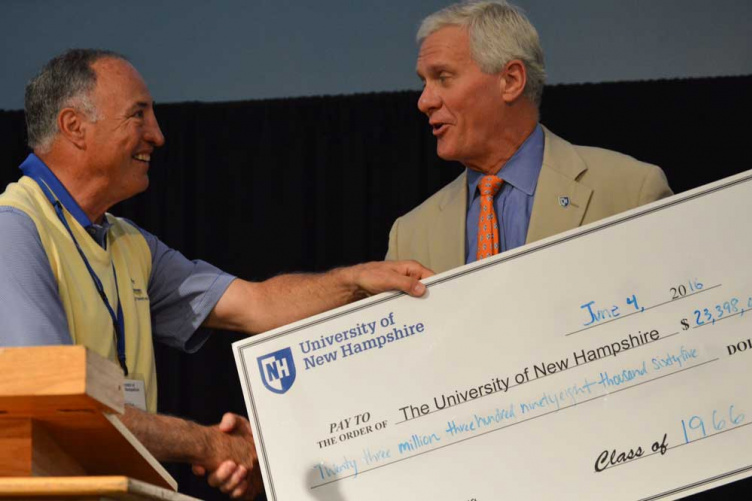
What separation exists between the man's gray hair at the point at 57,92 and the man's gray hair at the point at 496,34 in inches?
37.4

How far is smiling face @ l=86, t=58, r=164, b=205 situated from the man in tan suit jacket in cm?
75

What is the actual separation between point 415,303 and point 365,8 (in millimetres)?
3146

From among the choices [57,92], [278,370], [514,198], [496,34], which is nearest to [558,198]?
[514,198]

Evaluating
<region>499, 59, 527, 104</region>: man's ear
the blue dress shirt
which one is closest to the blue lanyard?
the blue dress shirt

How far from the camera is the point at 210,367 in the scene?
506cm

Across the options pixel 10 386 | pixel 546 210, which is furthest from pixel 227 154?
pixel 10 386

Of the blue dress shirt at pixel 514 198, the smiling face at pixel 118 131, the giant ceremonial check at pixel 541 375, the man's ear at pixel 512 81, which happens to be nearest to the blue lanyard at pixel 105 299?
the smiling face at pixel 118 131

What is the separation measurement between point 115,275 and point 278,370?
2.19ft

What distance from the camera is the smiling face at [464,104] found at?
2752 millimetres

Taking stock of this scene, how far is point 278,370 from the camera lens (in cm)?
208

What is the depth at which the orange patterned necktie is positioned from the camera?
2.58 meters

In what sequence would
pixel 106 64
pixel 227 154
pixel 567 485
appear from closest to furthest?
1. pixel 567 485
2. pixel 106 64
3. pixel 227 154

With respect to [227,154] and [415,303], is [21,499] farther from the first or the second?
Answer: [227,154]

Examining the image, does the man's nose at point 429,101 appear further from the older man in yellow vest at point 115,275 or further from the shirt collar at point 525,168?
the older man in yellow vest at point 115,275
